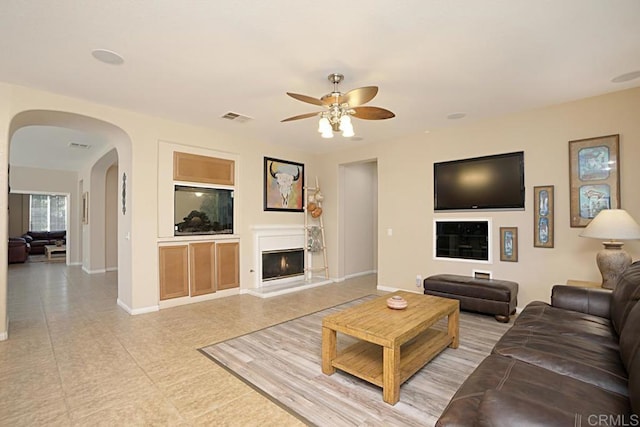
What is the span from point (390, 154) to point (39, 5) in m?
4.64

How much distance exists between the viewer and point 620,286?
224 centimetres

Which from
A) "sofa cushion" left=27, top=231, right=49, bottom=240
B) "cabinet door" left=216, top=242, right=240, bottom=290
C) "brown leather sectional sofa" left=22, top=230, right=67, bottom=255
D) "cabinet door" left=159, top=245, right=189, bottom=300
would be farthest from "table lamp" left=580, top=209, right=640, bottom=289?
"sofa cushion" left=27, top=231, right=49, bottom=240

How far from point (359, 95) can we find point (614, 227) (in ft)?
9.04

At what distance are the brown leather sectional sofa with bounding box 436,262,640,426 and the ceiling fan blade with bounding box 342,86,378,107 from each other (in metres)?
2.05

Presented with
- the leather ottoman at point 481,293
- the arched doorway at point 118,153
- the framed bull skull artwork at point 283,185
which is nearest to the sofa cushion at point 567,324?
the leather ottoman at point 481,293

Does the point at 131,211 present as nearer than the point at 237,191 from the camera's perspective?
Yes

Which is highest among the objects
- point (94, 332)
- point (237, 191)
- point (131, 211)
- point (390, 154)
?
point (390, 154)

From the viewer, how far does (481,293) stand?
378cm

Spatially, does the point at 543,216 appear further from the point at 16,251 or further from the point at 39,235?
the point at 39,235

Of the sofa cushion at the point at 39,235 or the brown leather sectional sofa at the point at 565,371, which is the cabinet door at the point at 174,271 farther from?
the sofa cushion at the point at 39,235

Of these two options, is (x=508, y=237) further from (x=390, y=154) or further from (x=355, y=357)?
(x=355, y=357)

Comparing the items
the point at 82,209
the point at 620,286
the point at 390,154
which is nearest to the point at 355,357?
the point at 620,286

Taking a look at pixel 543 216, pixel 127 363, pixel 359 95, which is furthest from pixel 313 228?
pixel 127 363

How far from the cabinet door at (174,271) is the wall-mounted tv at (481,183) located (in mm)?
3966
